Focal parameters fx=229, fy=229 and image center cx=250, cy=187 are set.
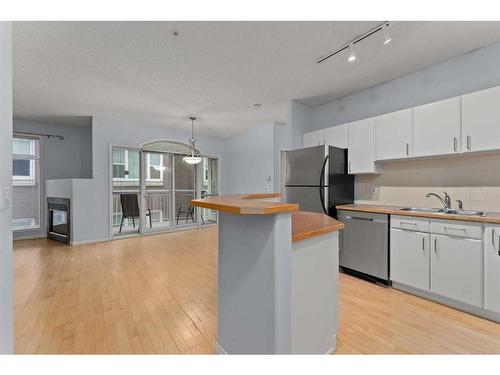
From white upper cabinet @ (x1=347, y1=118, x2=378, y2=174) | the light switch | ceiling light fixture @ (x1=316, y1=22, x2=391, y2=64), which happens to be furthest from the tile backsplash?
the light switch

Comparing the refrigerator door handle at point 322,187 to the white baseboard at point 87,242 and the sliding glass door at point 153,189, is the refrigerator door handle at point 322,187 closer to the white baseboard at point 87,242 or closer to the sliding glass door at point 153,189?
the sliding glass door at point 153,189

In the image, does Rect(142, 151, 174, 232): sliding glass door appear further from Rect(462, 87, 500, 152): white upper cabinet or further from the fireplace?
Rect(462, 87, 500, 152): white upper cabinet

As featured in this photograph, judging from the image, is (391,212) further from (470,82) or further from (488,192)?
(470,82)

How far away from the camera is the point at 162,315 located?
2.11m

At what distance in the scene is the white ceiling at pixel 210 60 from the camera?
2.16m

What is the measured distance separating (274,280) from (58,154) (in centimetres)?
659

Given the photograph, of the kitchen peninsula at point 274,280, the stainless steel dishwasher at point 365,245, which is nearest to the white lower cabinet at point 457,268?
the stainless steel dishwasher at point 365,245

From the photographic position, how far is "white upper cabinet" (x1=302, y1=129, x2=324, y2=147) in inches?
145

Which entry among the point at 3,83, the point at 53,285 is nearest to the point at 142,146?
the point at 53,285

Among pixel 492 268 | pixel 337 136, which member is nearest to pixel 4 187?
pixel 337 136

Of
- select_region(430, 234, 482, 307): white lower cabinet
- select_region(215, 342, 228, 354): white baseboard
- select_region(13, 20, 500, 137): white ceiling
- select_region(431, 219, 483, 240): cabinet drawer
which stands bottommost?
select_region(215, 342, 228, 354): white baseboard

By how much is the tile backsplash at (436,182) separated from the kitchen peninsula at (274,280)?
198 centimetres

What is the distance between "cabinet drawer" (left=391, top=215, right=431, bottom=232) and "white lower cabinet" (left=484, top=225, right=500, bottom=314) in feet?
1.39

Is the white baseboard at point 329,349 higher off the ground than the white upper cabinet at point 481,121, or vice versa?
the white upper cabinet at point 481,121
